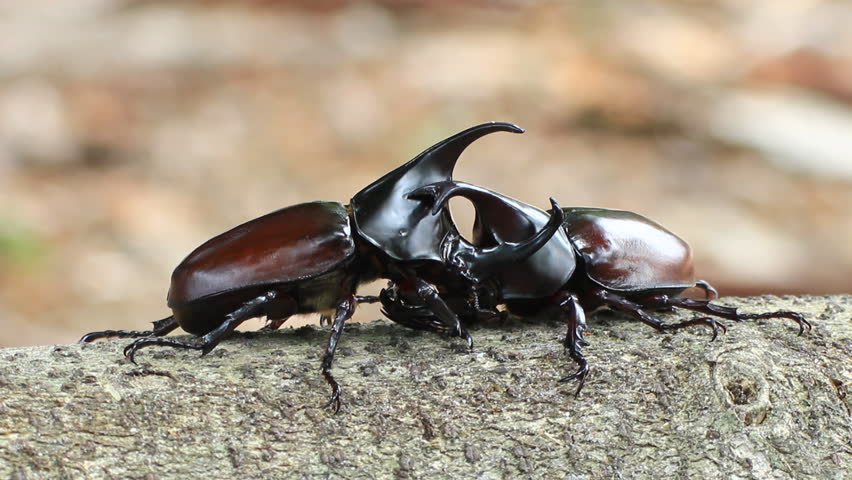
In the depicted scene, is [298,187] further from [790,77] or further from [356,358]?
[356,358]

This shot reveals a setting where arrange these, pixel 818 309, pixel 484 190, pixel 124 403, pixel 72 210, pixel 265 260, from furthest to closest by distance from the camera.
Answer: pixel 72 210, pixel 818 309, pixel 484 190, pixel 265 260, pixel 124 403

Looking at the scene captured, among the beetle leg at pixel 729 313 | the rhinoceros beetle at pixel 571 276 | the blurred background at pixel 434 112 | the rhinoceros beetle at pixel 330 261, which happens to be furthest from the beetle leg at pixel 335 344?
the blurred background at pixel 434 112

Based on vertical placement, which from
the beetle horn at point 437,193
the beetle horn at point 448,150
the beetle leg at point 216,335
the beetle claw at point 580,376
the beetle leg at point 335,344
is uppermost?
the beetle horn at point 448,150

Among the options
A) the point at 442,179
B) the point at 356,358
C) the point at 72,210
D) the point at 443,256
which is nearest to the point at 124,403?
the point at 356,358

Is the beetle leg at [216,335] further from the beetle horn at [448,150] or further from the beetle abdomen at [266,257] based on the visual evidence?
the beetle horn at [448,150]

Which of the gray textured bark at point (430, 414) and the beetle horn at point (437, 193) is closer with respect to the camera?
the gray textured bark at point (430, 414)

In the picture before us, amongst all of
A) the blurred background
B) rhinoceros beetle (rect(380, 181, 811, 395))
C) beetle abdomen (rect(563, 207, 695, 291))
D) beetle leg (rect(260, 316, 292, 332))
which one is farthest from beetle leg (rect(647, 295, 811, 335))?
the blurred background

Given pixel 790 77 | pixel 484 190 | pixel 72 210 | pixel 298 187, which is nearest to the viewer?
pixel 484 190
